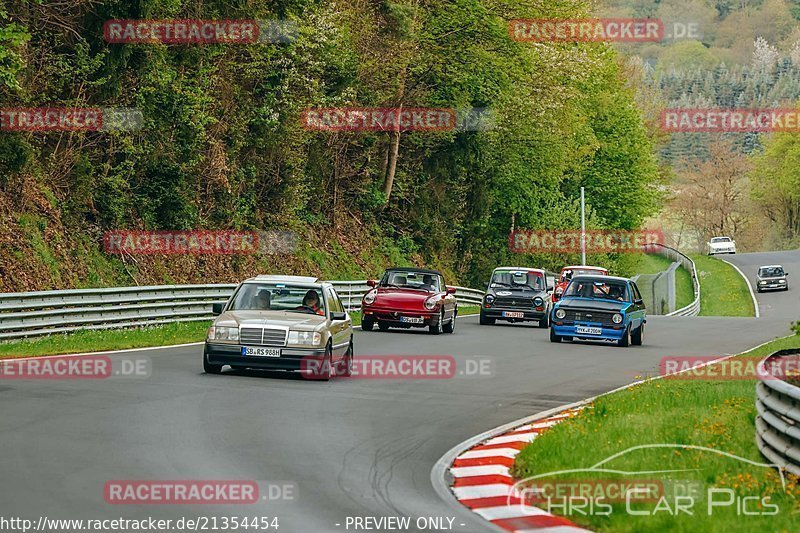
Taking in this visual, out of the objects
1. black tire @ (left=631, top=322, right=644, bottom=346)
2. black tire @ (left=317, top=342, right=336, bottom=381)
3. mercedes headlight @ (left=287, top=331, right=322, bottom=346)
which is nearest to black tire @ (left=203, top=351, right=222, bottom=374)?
mercedes headlight @ (left=287, top=331, right=322, bottom=346)

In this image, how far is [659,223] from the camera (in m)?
194

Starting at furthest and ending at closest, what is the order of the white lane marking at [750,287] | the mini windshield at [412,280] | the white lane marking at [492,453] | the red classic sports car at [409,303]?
the white lane marking at [750,287] < the mini windshield at [412,280] < the red classic sports car at [409,303] < the white lane marking at [492,453]

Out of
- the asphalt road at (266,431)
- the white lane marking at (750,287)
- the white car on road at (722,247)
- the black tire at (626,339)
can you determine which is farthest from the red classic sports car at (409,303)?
the white car on road at (722,247)

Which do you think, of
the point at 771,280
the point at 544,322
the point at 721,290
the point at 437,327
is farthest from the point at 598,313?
the point at 721,290

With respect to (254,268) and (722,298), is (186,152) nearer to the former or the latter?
(254,268)

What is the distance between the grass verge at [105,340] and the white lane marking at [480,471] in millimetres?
11483

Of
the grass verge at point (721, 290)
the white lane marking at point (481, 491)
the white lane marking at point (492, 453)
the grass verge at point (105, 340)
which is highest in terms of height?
the white lane marking at point (481, 491)

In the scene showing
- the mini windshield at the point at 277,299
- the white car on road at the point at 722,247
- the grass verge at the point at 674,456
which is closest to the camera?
the grass verge at the point at 674,456

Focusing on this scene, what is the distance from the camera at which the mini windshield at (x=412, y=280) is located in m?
32.5

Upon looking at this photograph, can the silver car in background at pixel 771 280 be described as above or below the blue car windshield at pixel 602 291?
below

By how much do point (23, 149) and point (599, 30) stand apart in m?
44.0

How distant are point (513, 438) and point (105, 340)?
43.0ft

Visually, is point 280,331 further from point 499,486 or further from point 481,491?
point 481,491

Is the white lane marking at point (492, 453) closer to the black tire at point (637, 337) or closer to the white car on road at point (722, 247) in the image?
the black tire at point (637, 337)
